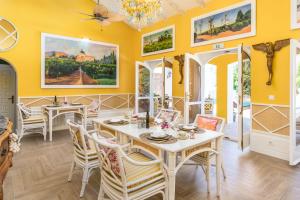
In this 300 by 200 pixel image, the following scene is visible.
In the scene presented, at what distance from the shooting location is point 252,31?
14.5 feet

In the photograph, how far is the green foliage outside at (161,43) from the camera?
6.46m

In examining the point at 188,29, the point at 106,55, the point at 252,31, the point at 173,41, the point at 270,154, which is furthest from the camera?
the point at 106,55

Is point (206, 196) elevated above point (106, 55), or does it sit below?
below

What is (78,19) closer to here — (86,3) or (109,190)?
(86,3)

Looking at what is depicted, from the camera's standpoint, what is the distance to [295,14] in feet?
12.4

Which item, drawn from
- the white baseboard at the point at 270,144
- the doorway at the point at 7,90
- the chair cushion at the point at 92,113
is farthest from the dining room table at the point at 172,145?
the doorway at the point at 7,90

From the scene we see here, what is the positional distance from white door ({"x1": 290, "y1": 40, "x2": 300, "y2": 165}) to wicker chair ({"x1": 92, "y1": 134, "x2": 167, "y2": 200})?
9.29 ft

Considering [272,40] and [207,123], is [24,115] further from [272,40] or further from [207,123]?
[272,40]

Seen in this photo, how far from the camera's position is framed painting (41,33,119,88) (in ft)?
19.3

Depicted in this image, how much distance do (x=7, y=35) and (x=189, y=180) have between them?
19.1 feet

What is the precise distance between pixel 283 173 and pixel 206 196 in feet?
5.20

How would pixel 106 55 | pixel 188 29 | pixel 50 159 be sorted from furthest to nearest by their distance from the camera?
pixel 106 55 < pixel 188 29 < pixel 50 159

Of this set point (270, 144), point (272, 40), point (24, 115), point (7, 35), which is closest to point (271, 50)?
point (272, 40)

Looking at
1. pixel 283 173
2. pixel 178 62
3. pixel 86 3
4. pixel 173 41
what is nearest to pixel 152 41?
pixel 173 41
